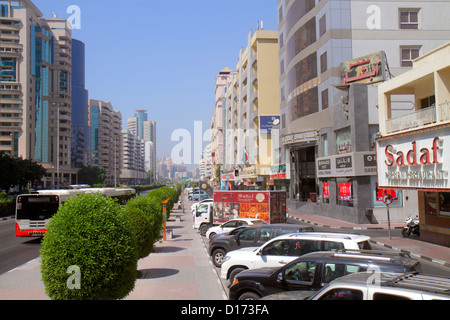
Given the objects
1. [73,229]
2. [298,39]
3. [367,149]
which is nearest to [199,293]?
[73,229]

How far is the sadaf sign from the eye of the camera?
53.0ft

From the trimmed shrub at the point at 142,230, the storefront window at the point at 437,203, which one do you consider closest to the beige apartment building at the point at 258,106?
the storefront window at the point at 437,203

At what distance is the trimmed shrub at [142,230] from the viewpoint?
13.8 m

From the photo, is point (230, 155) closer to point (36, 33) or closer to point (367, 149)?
point (367, 149)

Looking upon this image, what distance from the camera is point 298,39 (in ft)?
132

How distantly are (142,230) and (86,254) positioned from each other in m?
6.51

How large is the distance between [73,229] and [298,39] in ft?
122

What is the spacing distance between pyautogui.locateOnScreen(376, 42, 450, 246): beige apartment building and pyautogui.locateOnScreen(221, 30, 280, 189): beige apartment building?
32.0m

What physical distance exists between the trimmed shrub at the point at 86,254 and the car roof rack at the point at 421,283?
16.6 ft

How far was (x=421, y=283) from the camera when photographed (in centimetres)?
527

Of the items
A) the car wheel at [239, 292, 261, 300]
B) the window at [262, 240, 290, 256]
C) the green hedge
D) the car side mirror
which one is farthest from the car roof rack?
the green hedge

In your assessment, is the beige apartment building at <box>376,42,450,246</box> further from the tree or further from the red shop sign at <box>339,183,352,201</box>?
the tree

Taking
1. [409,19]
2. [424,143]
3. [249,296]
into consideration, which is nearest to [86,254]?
[249,296]

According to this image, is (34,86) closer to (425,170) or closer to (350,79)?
(350,79)
